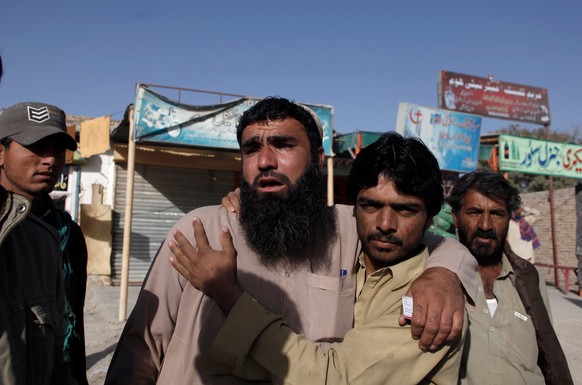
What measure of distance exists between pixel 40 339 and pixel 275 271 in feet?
2.66

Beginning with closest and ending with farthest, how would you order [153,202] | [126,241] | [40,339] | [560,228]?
[40,339] < [126,241] < [153,202] < [560,228]

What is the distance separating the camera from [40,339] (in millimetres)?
1405

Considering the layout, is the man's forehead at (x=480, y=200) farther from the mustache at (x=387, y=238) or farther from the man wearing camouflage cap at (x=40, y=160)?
the man wearing camouflage cap at (x=40, y=160)

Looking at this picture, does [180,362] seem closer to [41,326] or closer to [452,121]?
[41,326]

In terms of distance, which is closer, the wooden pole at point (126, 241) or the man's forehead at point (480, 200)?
the man's forehead at point (480, 200)

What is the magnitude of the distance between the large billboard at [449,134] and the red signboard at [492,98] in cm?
654

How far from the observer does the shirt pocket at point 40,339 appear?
137 cm

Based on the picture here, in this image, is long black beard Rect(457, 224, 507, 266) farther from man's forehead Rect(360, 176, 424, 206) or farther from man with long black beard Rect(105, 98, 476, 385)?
man's forehead Rect(360, 176, 424, 206)

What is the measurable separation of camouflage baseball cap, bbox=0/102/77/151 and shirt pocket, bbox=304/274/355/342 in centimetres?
160

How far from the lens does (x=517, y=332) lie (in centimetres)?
238

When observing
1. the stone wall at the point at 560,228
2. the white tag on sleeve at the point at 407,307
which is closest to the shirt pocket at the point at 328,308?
the white tag on sleeve at the point at 407,307

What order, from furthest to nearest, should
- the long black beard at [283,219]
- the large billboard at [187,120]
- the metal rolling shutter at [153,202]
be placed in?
the metal rolling shutter at [153,202] < the large billboard at [187,120] < the long black beard at [283,219]

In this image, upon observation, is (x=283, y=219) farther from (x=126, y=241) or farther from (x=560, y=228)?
(x=560, y=228)

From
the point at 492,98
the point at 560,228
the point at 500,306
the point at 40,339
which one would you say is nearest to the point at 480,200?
the point at 500,306
